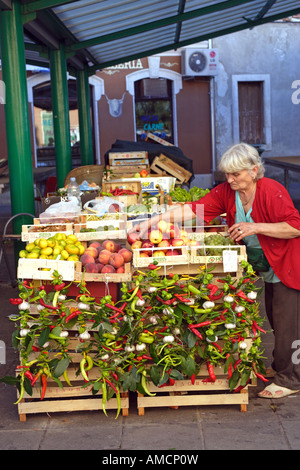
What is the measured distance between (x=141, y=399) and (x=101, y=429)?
0.30m

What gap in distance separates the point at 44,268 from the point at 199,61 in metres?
13.3

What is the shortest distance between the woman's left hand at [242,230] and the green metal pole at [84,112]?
8.47m

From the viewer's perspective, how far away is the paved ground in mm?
3244

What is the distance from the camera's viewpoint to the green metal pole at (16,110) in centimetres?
601

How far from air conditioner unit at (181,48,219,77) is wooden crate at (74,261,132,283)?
521 inches

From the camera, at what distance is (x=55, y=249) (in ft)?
12.7

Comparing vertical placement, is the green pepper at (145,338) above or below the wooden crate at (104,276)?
below

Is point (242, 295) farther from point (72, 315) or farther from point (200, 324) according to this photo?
point (72, 315)

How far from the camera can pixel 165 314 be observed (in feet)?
11.6
